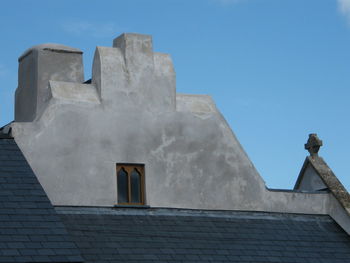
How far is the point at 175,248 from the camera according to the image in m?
21.5

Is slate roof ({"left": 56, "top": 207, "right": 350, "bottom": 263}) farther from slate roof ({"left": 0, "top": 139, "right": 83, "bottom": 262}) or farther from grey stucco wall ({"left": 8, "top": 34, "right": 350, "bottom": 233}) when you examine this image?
slate roof ({"left": 0, "top": 139, "right": 83, "bottom": 262})

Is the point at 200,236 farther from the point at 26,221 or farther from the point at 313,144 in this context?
the point at 313,144

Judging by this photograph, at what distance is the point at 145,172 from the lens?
23234mm

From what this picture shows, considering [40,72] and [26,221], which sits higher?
[40,72]

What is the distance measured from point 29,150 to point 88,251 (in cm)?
289

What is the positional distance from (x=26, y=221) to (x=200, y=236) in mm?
4926

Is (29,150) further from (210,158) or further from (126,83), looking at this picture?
(210,158)

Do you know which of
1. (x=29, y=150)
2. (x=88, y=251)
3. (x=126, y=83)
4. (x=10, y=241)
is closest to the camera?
(x=10, y=241)

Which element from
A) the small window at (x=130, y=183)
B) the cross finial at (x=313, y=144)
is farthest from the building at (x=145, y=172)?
the cross finial at (x=313, y=144)

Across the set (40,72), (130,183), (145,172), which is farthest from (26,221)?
(40,72)

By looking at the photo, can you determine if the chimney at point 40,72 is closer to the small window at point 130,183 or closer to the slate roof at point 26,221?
the small window at point 130,183

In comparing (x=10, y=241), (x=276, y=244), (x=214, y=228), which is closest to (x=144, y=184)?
(x=214, y=228)

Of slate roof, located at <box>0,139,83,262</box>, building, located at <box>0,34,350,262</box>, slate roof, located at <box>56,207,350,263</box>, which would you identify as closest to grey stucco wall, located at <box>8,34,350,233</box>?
building, located at <box>0,34,350,262</box>

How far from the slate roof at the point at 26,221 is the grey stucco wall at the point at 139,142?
1732 mm
